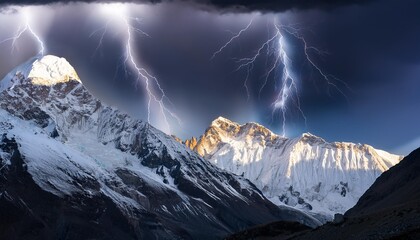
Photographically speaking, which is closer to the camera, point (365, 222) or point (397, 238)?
point (397, 238)

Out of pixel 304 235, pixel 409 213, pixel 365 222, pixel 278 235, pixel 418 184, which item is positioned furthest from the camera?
pixel 418 184

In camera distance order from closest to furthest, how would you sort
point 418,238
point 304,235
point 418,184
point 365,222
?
point 418,238 < point 365,222 < point 304,235 < point 418,184

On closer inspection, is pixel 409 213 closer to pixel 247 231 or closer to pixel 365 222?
pixel 365 222

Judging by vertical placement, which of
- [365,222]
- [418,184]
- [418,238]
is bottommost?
[418,238]

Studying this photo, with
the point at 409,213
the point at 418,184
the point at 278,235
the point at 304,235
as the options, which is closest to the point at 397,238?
the point at 409,213

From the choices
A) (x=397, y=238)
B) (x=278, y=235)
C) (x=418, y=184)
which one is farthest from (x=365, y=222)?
(x=418, y=184)

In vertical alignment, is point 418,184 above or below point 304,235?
above

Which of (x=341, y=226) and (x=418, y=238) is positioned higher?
(x=341, y=226)

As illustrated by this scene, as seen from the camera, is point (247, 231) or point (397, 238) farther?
point (247, 231)

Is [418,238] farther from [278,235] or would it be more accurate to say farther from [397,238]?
[278,235]
